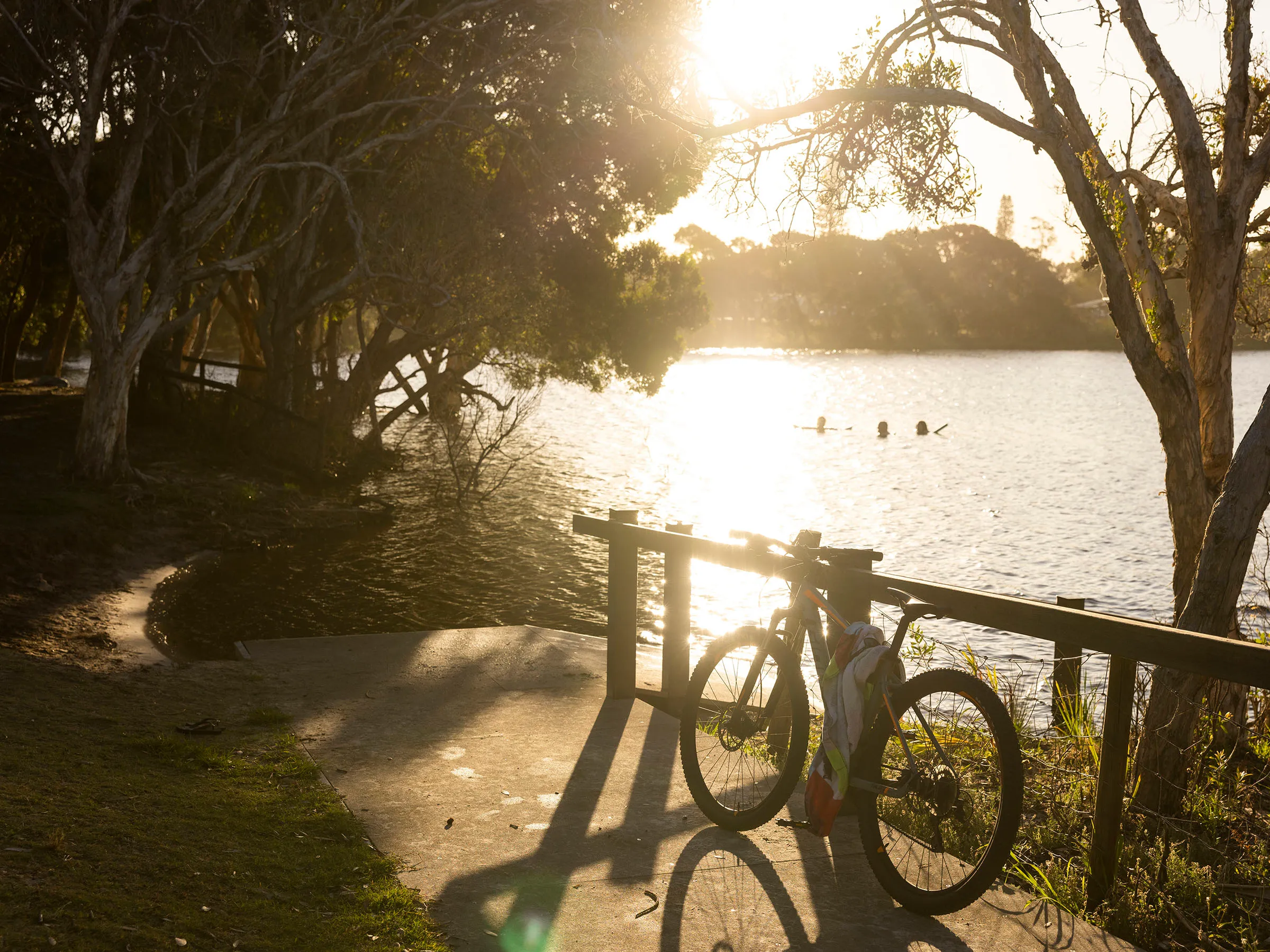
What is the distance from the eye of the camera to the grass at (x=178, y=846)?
3.88 metres

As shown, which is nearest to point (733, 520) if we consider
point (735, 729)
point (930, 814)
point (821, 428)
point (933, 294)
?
point (735, 729)

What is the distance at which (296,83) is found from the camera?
59.1ft

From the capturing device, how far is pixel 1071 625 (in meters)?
4.43

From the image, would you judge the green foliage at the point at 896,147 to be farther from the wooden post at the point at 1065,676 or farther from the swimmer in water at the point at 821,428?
the swimmer in water at the point at 821,428

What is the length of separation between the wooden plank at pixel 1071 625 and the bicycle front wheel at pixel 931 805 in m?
0.38

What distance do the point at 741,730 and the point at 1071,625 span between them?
70.0 inches

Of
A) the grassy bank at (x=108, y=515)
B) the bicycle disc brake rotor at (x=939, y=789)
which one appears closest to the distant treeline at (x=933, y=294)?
the grassy bank at (x=108, y=515)

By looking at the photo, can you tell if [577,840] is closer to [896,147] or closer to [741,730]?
[741,730]

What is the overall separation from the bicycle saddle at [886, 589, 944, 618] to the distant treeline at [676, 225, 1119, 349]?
490ft

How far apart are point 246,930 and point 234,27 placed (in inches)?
701

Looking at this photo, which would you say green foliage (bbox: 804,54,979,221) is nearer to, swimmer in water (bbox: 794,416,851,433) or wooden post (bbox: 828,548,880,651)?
wooden post (bbox: 828,548,880,651)

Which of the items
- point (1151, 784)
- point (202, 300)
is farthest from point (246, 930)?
point (202, 300)

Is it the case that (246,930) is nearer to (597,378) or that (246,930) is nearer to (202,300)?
(202,300)

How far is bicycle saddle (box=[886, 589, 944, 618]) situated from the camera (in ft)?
16.0
